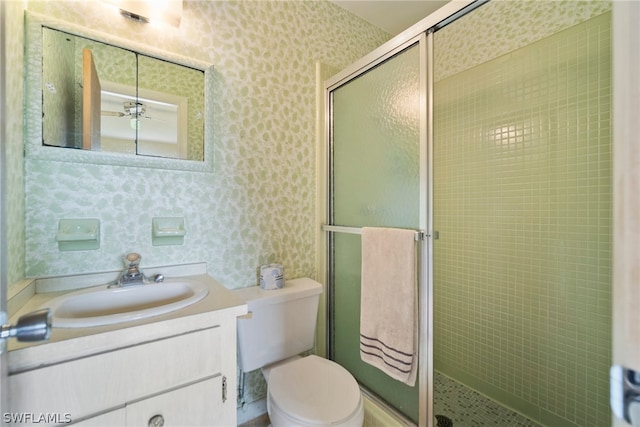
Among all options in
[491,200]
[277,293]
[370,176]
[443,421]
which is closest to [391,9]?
[370,176]

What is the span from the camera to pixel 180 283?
44.1 inches

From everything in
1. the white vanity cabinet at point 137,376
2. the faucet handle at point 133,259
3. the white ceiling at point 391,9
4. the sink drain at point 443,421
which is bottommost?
the sink drain at point 443,421

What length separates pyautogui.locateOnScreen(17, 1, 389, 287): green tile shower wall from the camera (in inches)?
42.0

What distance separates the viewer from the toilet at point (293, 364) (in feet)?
3.33

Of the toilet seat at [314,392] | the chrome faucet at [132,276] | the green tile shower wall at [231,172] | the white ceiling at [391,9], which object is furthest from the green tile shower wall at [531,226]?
the chrome faucet at [132,276]

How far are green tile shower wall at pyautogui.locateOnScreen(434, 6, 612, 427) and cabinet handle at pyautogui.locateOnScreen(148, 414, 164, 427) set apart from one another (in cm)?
174

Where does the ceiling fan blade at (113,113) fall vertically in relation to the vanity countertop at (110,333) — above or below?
above

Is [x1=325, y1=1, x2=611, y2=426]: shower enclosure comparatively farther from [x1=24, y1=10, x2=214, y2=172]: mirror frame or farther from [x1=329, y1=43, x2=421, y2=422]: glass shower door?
[x1=24, y1=10, x2=214, y2=172]: mirror frame

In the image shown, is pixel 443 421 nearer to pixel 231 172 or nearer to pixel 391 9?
pixel 231 172

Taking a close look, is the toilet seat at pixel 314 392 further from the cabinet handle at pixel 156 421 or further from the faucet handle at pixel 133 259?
the faucet handle at pixel 133 259

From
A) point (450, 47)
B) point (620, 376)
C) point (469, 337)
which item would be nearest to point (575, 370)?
point (469, 337)

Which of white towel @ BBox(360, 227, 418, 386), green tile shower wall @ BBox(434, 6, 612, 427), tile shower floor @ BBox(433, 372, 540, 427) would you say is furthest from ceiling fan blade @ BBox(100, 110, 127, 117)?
tile shower floor @ BBox(433, 372, 540, 427)

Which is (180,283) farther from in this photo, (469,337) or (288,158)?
(469,337)

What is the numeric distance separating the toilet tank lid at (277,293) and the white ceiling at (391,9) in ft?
5.83
